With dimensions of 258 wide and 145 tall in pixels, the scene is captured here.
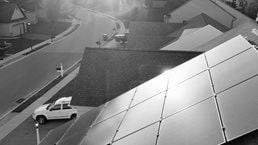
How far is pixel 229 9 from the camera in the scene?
141 ft

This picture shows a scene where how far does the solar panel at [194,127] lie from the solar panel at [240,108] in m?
0.16

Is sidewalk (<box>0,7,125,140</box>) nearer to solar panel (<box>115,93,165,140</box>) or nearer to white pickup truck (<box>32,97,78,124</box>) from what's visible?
white pickup truck (<box>32,97,78,124</box>)

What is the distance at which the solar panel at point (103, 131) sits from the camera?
265 inches

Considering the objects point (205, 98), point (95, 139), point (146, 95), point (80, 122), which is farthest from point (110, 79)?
point (205, 98)

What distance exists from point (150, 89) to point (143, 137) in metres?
3.09

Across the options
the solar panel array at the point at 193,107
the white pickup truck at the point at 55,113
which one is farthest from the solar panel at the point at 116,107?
the white pickup truck at the point at 55,113

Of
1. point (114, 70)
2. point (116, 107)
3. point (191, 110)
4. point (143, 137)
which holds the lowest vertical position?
point (114, 70)

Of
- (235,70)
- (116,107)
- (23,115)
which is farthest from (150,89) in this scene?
(23,115)

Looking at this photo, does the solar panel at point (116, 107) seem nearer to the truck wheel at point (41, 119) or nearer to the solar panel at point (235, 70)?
the solar panel at point (235, 70)

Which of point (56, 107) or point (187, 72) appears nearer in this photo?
point (187, 72)

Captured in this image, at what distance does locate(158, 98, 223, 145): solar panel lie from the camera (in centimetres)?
449

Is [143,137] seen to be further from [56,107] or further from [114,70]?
[56,107]

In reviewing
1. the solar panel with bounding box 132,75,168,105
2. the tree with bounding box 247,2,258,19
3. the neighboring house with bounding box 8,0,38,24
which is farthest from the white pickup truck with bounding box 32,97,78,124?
the tree with bounding box 247,2,258,19

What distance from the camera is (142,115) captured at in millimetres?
6922
